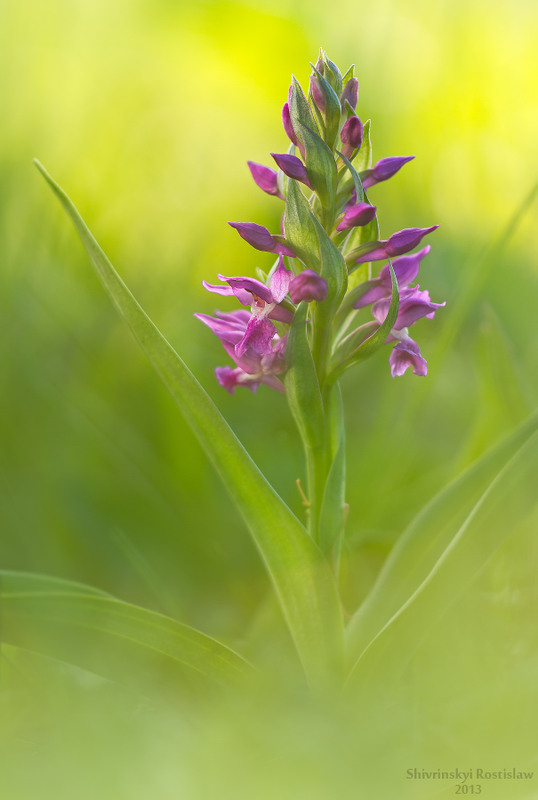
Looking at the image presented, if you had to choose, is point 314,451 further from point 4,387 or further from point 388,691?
point 4,387

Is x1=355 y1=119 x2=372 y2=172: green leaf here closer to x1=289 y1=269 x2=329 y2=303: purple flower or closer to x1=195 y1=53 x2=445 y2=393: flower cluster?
x1=195 y1=53 x2=445 y2=393: flower cluster

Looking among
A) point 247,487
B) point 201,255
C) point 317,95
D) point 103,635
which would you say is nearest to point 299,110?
point 317,95

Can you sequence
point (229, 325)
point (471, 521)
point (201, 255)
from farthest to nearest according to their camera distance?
point (201, 255) → point (229, 325) → point (471, 521)

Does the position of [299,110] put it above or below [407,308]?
above

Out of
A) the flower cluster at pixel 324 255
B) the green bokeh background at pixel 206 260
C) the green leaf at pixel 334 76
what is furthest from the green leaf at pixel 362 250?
the green bokeh background at pixel 206 260

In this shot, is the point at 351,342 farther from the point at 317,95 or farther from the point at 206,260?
the point at 206,260

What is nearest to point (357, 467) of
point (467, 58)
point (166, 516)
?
point (166, 516)

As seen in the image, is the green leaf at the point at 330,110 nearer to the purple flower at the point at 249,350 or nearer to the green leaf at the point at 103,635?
the purple flower at the point at 249,350
